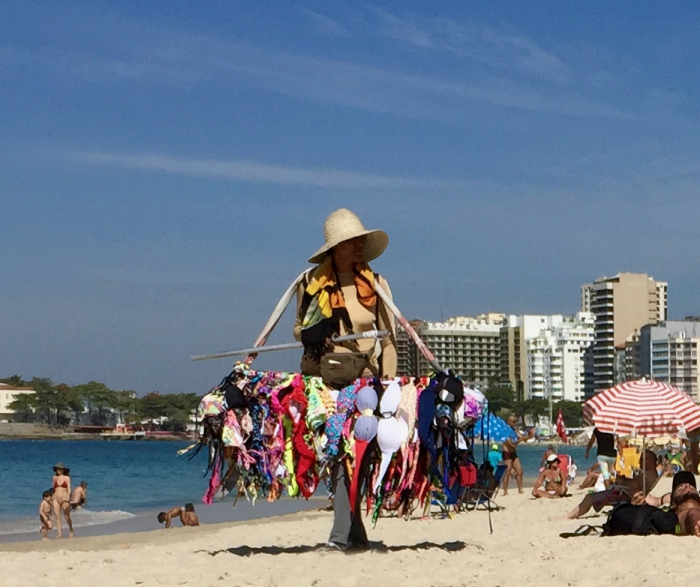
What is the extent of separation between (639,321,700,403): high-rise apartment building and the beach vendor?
151 m

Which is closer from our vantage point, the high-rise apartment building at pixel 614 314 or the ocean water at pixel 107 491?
the ocean water at pixel 107 491

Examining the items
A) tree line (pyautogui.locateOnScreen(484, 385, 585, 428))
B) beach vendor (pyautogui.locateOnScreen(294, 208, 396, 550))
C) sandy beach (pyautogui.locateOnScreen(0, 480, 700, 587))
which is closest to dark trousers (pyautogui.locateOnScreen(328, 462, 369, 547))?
beach vendor (pyautogui.locateOnScreen(294, 208, 396, 550))

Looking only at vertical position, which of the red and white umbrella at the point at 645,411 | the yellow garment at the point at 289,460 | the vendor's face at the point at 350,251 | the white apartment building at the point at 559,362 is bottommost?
the yellow garment at the point at 289,460

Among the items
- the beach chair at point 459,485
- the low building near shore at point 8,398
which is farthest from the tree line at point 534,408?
the beach chair at point 459,485

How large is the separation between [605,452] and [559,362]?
16797 cm

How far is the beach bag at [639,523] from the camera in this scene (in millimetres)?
9664

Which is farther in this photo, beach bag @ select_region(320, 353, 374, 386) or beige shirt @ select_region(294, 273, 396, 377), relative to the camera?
beige shirt @ select_region(294, 273, 396, 377)

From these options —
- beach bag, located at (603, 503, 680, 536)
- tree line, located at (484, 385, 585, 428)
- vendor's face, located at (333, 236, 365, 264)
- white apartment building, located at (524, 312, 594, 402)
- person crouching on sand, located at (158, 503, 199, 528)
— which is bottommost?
person crouching on sand, located at (158, 503, 199, 528)

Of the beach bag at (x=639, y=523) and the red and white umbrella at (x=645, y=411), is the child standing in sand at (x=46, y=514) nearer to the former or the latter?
the red and white umbrella at (x=645, y=411)

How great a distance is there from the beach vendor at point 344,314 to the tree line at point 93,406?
148m

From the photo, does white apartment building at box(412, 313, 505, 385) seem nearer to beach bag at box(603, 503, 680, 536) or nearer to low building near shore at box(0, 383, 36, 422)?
low building near shore at box(0, 383, 36, 422)

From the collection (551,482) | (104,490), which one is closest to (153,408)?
(104,490)

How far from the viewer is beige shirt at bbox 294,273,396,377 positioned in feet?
25.7

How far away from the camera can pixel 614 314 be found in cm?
18350
